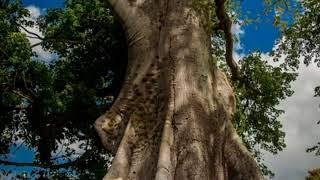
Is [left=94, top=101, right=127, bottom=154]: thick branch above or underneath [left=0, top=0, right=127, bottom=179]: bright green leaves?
underneath

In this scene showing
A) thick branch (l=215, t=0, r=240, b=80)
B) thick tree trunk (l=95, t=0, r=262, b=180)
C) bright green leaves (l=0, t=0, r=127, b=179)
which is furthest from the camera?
bright green leaves (l=0, t=0, r=127, b=179)

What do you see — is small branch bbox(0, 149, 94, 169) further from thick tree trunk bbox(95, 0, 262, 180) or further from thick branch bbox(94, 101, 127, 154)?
thick branch bbox(94, 101, 127, 154)

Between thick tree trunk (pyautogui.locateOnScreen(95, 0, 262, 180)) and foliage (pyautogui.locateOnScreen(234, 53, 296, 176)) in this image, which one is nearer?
thick tree trunk (pyautogui.locateOnScreen(95, 0, 262, 180))

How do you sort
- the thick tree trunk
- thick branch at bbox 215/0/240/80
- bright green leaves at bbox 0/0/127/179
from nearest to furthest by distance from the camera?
1. the thick tree trunk
2. thick branch at bbox 215/0/240/80
3. bright green leaves at bbox 0/0/127/179

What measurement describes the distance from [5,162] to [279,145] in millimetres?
8104

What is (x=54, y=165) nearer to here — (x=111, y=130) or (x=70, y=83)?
(x=70, y=83)

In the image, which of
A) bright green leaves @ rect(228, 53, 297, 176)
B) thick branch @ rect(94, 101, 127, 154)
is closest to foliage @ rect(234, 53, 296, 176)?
bright green leaves @ rect(228, 53, 297, 176)

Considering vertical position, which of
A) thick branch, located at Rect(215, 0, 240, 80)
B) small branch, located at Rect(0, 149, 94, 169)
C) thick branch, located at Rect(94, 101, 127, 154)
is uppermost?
thick branch, located at Rect(215, 0, 240, 80)

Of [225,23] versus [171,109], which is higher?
[225,23]

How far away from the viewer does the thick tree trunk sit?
6520mm

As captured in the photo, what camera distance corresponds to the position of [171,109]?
269 inches

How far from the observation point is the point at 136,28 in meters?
8.13

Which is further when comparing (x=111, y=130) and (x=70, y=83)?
(x=70, y=83)

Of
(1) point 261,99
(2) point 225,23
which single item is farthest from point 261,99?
(2) point 225,23
